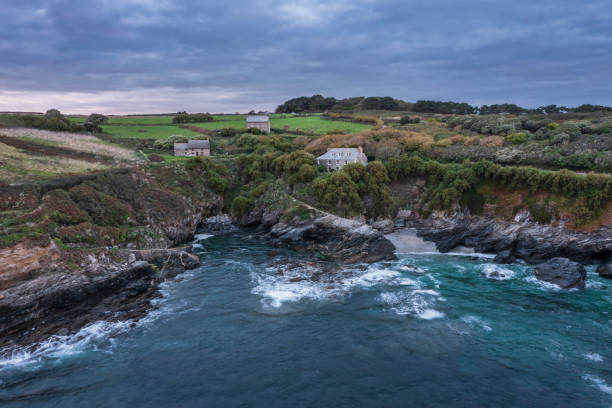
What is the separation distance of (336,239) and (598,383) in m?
30.0

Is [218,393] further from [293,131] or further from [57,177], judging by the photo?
[293,131]

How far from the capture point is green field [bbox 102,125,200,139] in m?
91.8

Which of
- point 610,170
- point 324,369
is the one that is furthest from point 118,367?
point 610,170

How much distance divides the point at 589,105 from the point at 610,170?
92.2m

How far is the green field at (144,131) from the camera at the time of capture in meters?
91.8

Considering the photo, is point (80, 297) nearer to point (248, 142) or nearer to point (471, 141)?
point (248, 142)

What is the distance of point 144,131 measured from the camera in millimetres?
96875

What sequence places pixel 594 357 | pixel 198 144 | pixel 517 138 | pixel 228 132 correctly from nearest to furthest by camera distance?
pixel 594 357 → pixel 517 138 → pixel 198 144 → pixel 228 132

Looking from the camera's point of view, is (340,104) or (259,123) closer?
(259,123)

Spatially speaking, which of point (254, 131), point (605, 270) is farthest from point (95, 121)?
point (605, 270)

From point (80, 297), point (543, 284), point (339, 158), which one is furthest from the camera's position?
point (339, 158)

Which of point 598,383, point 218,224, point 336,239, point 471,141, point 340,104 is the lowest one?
point 598,383

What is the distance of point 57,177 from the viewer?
41.0m

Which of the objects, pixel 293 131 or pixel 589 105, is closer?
pixel 293 131
